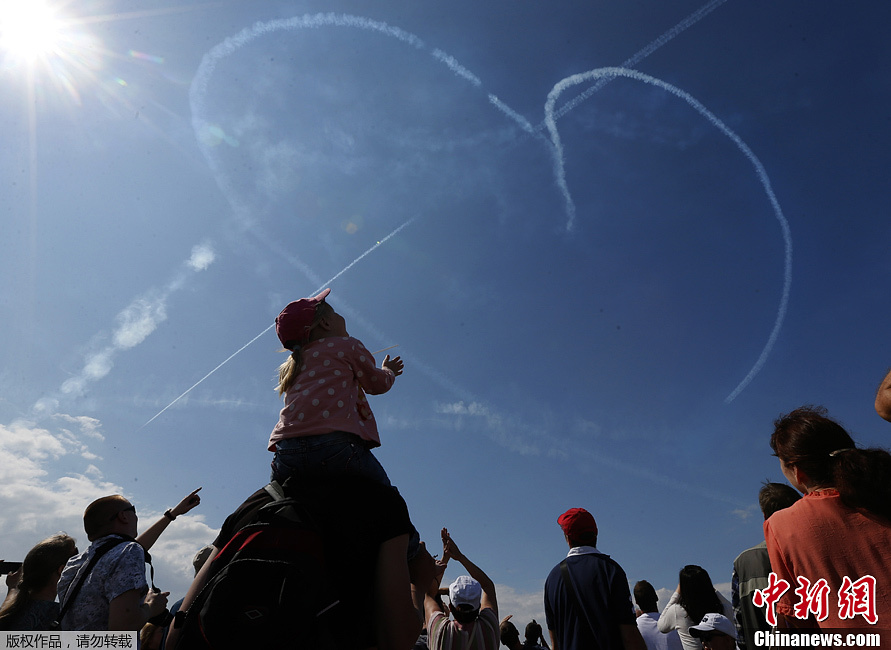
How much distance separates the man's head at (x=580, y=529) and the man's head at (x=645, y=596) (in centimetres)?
324

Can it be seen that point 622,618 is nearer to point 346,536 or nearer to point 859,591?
point 859,591

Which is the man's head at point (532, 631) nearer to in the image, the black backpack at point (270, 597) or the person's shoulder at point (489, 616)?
the person's shoulder at point (489, 616)

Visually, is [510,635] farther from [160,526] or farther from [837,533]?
[837,533]

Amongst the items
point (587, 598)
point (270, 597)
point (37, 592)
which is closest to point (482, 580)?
point (587, 598)

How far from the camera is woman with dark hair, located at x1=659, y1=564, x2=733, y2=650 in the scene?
612 cm

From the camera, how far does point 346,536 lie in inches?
105

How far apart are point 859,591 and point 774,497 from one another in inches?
99.9

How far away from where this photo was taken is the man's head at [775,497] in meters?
5.50

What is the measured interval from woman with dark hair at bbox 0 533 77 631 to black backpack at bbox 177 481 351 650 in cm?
460

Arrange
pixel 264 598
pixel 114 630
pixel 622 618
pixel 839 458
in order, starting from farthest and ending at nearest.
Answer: pixel 622 618, pixel 114 630, pixel 839 458, pixel 264 598

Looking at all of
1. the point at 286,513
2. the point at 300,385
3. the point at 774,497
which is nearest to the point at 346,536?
the point at 286,513

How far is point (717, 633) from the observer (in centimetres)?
557

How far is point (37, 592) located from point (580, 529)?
6.18 meters

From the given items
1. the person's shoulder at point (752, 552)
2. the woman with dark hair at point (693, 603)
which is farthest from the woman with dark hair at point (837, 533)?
the woman with dark hair at point (693, 603)
